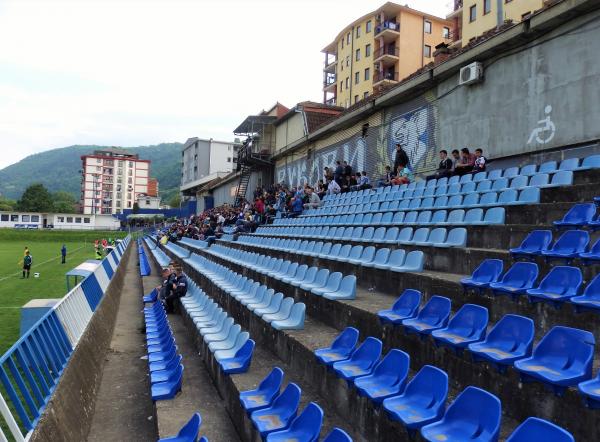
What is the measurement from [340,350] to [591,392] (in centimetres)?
197

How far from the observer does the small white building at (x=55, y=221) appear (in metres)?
64.9

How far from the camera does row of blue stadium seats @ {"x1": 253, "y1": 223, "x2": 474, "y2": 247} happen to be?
588cm

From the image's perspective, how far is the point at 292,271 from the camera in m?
7.23

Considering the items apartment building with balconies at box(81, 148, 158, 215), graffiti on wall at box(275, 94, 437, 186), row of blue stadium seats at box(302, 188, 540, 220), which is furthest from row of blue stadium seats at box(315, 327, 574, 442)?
apartment building with balconies at box(81, 148, 158, 215)

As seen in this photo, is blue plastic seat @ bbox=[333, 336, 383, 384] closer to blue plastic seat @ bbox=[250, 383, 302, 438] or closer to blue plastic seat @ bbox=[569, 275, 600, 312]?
blue plastic seat @ bbox=[250, 383, 302, 438]

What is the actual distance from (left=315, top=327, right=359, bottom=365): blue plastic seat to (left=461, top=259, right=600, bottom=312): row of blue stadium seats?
1.22 m

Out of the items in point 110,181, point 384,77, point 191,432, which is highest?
point 384,77

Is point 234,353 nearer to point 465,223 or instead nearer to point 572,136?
point 465,223

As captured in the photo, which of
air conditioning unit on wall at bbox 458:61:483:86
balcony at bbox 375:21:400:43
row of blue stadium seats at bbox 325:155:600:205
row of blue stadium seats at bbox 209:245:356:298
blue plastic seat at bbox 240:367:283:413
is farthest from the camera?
balcony at bbox 375:21:400:43

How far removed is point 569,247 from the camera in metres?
4.36

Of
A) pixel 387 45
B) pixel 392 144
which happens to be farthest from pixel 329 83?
pixel 392 144

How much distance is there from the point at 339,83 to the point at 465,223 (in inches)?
1784

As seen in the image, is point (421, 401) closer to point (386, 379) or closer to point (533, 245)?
point (386, 379)

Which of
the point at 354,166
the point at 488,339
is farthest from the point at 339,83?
the point at 488,339
